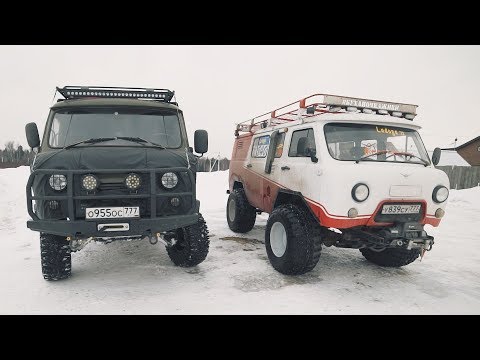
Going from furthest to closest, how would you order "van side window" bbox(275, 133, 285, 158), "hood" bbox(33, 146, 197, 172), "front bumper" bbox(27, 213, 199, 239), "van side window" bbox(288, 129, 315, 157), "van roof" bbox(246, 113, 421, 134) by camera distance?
"van side window" bbox(275, 133, 285, 158), "van side window" bbox(288, 129, 315, 157), "van roof" bbox(246, 113, 421, 134), "hood" bbox(33, 146, 197, 172), "front bumper" bbox(27, 213, 199, 239)

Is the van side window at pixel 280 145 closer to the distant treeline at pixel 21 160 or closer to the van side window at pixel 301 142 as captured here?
the van side window at pixel 301 142

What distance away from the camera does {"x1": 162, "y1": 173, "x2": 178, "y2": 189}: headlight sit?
4262 mm

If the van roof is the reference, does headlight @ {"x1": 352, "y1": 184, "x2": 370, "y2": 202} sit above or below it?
below

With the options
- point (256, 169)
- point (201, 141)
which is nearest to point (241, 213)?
point (256, 169)

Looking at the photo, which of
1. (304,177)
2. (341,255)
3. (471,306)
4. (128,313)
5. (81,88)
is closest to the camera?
(128,313)

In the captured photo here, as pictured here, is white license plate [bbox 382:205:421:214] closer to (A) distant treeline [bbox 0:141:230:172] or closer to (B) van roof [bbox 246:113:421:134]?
(B) van roof [bbox 246:113:421:134]

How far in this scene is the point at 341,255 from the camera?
6160 mm

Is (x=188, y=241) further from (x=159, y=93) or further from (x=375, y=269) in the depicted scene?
(x=375, y=269)

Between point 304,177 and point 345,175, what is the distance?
0.76 metres

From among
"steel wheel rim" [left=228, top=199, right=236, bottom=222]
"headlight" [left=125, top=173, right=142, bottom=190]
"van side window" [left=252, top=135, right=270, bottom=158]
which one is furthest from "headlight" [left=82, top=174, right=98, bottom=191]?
"steel wheel rim" [left=228, top=199, right=236, bottom=222]

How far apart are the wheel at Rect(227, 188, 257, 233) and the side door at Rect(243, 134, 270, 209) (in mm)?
305

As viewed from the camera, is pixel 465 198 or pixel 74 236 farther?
pixel 465 198

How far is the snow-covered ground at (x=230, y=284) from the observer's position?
12.4 ft

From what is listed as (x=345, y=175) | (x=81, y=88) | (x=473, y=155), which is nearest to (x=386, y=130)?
(x=345, y=175)
